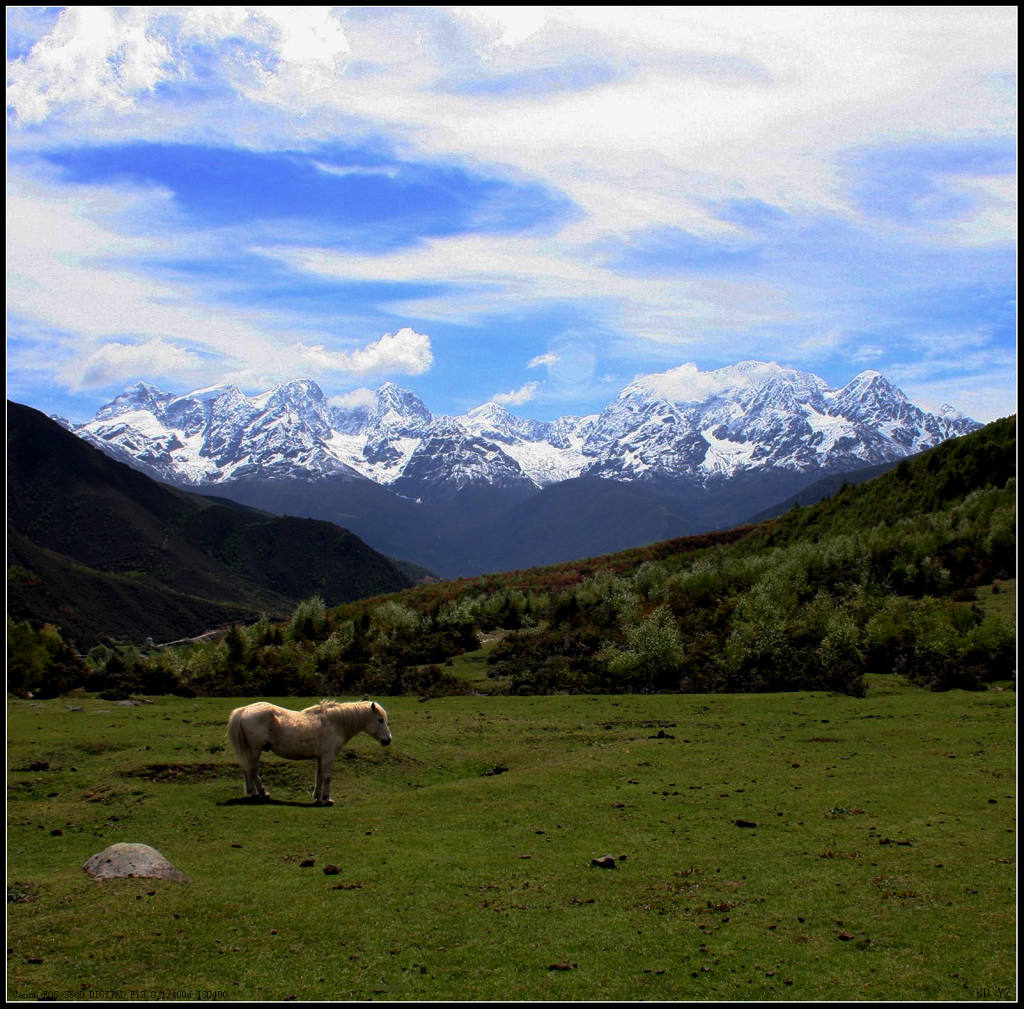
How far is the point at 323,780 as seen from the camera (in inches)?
712

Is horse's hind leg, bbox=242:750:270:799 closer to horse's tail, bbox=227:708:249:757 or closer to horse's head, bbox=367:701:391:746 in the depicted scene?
horse's tail, bbox=227:708:249:757

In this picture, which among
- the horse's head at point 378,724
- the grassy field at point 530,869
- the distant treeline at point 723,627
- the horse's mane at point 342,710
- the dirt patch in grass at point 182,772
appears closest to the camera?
the grassy field at point 530,869

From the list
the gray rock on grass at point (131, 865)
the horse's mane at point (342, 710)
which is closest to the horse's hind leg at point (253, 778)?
the horse's mane at point (342, 710)

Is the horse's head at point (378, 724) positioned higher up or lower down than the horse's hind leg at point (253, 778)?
higher up

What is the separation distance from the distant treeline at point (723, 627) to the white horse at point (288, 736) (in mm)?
20433

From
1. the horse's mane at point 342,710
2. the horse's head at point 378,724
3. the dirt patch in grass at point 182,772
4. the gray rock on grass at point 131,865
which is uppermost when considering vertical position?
the horse's mane at point 342,710

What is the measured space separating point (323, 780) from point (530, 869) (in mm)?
6308

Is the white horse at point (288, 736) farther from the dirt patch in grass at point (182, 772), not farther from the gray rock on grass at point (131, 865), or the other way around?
the gray rock on grass at point (131, 865)

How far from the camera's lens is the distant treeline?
37.8m

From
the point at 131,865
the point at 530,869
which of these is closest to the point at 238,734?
the point at 131,865

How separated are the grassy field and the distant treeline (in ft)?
40.7

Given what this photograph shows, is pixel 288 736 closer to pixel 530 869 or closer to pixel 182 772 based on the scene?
pixel 182 772

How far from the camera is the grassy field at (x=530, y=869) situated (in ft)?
31.2

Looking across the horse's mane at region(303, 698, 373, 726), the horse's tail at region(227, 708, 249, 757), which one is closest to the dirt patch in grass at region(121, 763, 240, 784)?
the horse's tail at region(227, 708, 249, 757)
